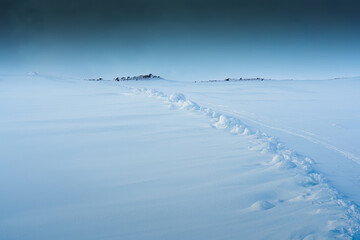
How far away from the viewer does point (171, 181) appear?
1.83 m

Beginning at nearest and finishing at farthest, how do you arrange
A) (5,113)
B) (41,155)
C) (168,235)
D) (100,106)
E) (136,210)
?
(168,235) < (136,210) < (41,155) < (5,113) < (100,106)

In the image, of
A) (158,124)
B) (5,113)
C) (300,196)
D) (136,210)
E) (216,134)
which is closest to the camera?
(136,210)

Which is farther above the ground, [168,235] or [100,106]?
[100,106]

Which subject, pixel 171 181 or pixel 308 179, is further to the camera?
pixel 308 179

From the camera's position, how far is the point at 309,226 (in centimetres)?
137

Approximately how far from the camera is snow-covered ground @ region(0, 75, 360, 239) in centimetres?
134

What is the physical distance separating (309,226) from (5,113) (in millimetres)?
4483

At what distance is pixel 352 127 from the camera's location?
161 inches

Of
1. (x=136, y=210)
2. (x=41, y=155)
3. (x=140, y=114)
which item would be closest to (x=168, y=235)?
(x=136, y=210)

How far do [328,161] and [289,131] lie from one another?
118 centimetres

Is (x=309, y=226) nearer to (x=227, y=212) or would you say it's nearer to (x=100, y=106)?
(x=227, y=212)

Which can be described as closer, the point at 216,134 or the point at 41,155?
the point at 41,155

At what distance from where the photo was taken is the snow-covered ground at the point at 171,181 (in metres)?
1.34

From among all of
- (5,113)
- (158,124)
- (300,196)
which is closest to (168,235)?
(300,196)
